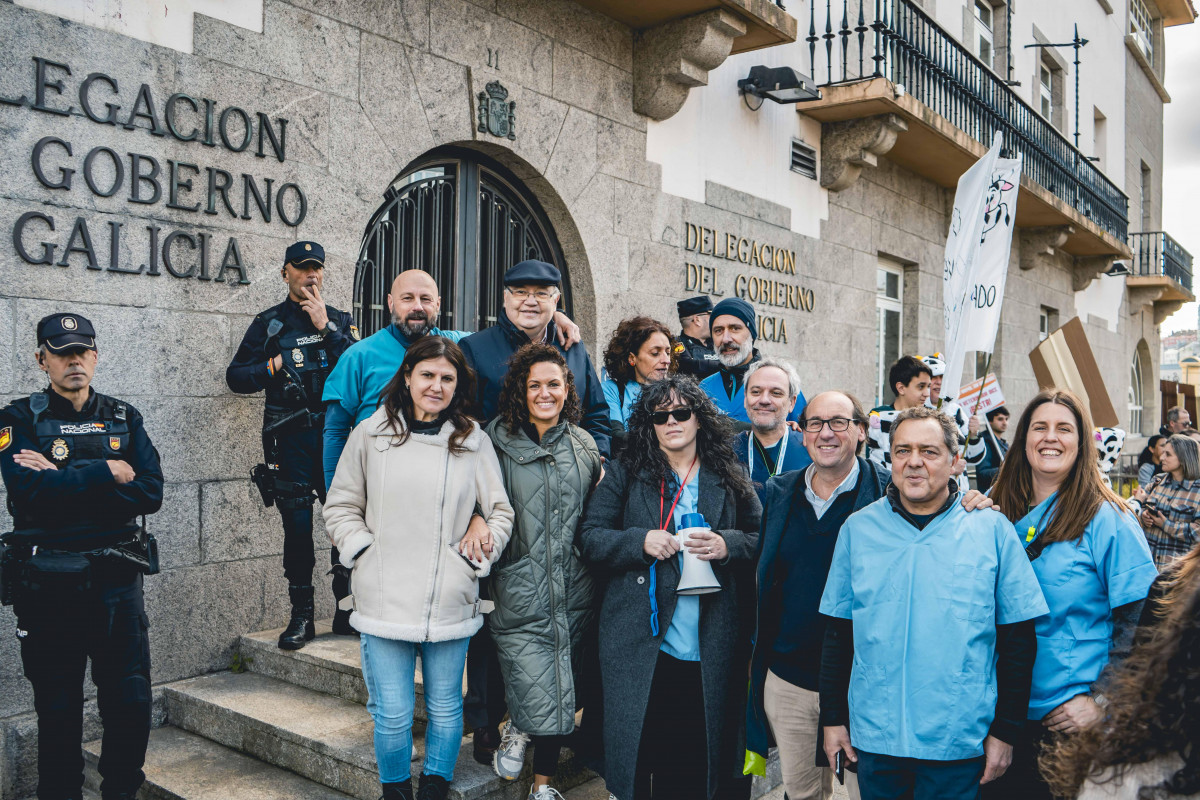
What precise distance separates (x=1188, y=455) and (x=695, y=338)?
3.38m

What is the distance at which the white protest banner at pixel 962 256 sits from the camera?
4.55 meters

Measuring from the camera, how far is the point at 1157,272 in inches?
807

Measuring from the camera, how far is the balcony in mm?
20047

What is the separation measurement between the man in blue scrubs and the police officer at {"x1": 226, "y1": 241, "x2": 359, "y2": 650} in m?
2.90

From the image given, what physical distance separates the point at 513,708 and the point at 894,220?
350 inches

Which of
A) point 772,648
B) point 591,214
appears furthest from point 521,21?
point 772,648

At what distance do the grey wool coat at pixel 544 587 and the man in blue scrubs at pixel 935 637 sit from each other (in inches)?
41.5

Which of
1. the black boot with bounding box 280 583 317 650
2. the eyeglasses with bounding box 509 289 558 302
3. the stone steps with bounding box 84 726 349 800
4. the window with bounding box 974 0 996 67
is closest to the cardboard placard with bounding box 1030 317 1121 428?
the eyeglasses with bounding box 509 289 558 302

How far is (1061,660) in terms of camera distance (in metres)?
2.60

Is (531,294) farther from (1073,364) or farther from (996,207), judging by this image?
(1073,364)

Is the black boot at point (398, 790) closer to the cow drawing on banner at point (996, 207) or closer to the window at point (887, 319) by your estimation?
the cow drawing on banner at point (996, 207)

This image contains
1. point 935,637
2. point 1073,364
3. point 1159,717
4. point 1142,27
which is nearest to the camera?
point 1159,717

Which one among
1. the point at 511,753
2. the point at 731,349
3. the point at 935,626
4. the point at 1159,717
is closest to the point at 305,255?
the point at 731,349

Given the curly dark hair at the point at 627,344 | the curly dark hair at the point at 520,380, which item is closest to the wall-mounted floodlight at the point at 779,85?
the curly dark hair at the point at 627,344
